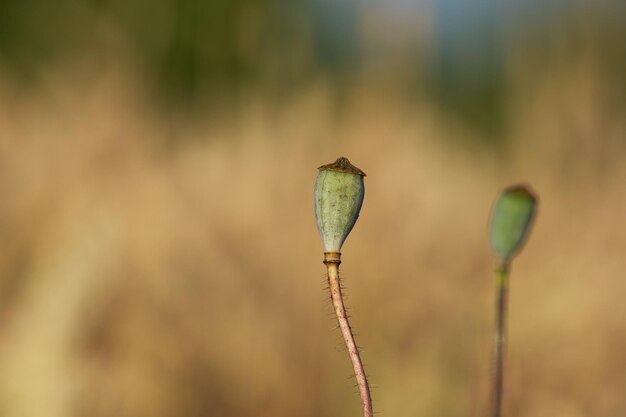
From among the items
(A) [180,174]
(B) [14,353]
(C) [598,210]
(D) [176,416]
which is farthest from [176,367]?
(C) [598,210]

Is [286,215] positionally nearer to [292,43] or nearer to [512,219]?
[292,43]

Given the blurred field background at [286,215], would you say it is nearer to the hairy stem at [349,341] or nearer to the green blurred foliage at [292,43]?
the green blurred foliage at [292,43]

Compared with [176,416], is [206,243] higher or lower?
higher

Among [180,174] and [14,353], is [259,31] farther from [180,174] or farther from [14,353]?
[14,353]

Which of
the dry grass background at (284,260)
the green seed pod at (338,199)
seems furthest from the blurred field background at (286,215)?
the green seed pod at (338,199)

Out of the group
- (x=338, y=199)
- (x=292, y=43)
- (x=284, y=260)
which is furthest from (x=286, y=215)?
(x=338, y=199)
